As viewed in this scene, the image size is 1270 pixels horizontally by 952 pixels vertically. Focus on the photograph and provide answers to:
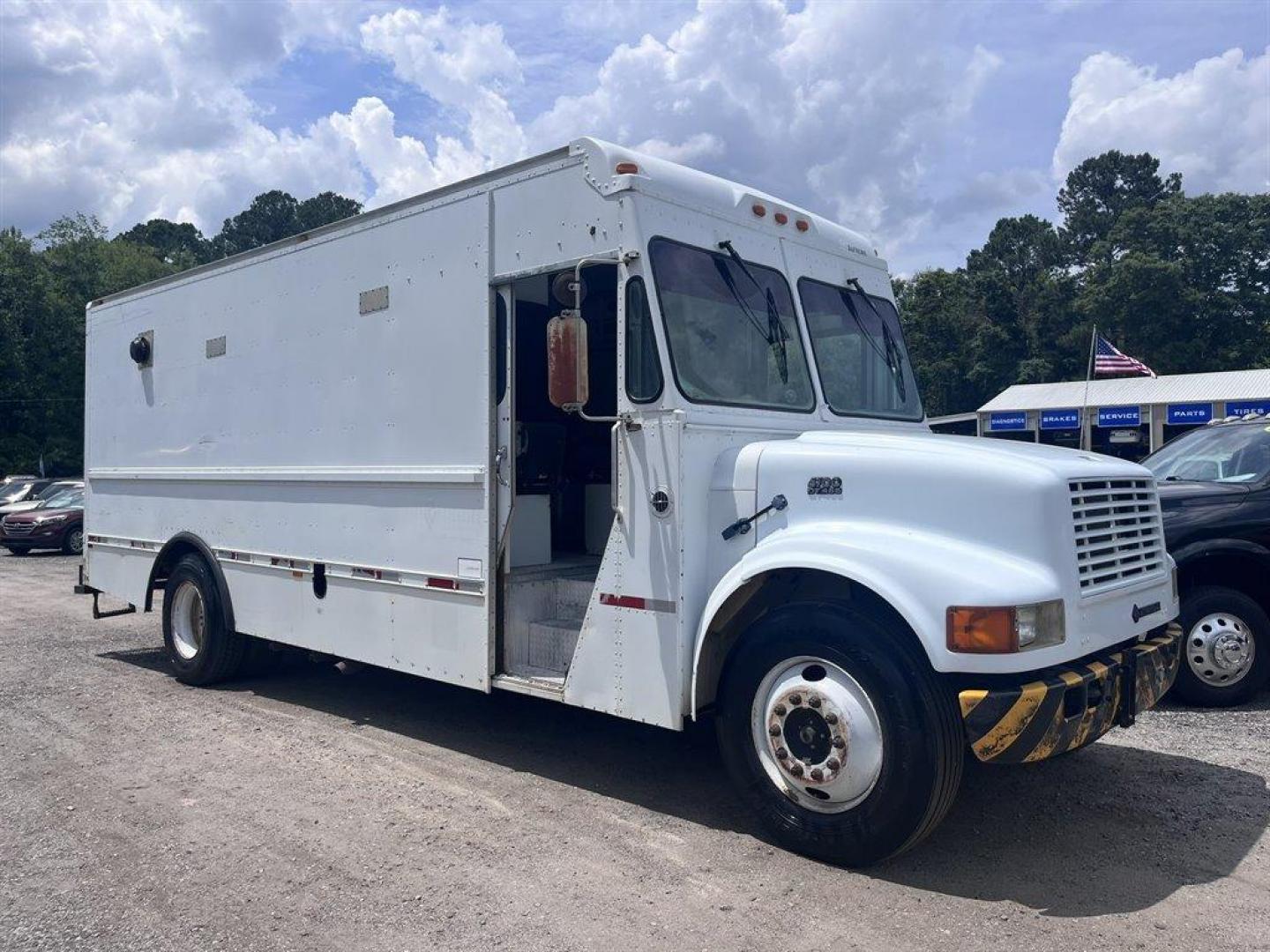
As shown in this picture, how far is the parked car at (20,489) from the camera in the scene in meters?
24.8

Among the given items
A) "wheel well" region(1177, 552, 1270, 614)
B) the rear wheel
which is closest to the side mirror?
"wheel well" region(1177, 552, 1270, 614)

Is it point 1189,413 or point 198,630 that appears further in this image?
point 1189,413

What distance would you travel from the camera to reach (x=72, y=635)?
34.8 feet

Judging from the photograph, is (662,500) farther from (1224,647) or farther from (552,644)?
(1224,647)

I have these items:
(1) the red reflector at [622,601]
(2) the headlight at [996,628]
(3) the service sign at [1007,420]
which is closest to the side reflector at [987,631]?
(2) the headlight at [996,628]

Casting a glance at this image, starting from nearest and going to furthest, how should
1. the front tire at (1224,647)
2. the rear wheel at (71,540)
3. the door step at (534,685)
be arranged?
the door step at (534,685) < the front tire at (1224,647) < the rear wheel at (71,540)

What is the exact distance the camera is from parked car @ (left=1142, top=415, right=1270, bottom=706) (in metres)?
6.67

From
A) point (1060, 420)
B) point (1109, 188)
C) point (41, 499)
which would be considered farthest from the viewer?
point (1109, 188)

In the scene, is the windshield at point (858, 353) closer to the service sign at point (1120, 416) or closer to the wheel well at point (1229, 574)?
the wheel well at point (1229, 574)

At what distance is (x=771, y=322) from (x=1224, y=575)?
403 centimetres

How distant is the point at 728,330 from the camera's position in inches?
200

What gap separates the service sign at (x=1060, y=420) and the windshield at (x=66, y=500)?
26784 millimetres

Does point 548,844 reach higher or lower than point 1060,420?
lower

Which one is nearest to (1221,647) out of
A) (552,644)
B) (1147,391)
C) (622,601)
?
(622,601)
